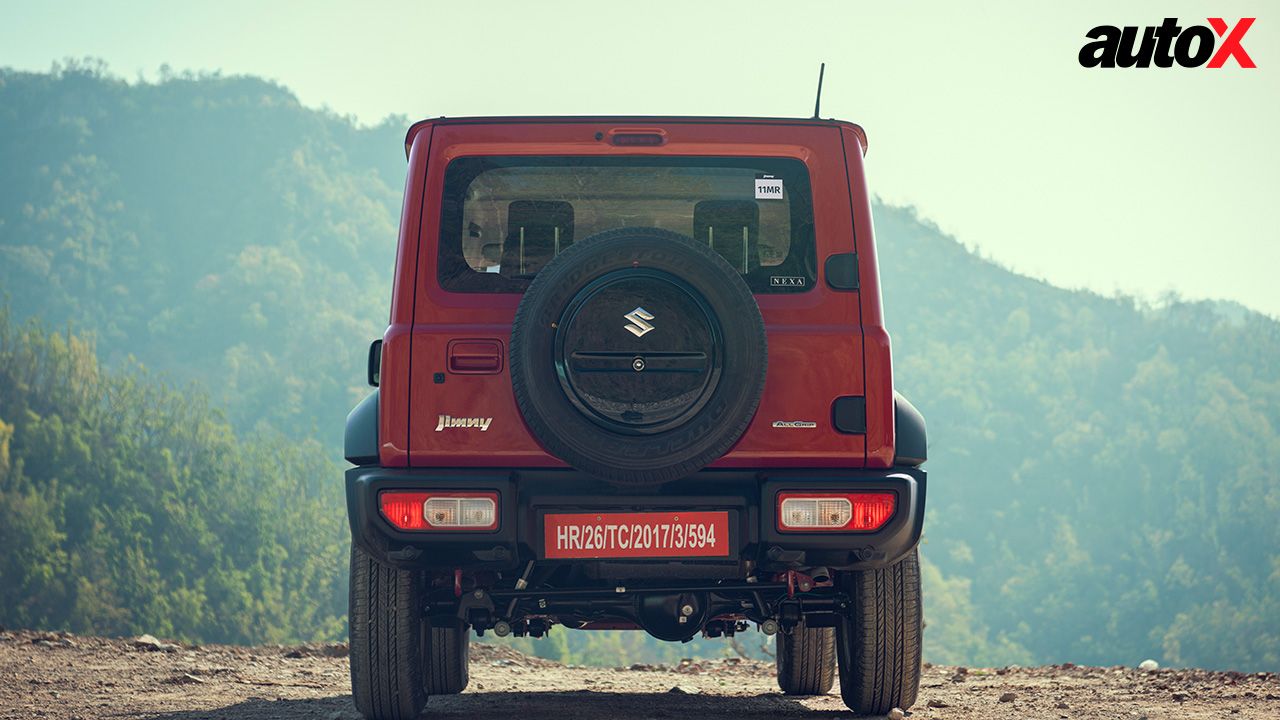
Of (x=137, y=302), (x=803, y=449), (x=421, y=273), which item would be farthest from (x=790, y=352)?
(x=137, y=302)

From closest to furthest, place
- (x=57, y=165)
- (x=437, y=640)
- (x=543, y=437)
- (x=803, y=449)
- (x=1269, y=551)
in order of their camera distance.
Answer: (x=543, y=437) → (x=803, y=449) → (x=437, y=640) → (x=1269, y=551) → (x=57, y=165)

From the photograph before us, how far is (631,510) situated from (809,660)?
3.02m

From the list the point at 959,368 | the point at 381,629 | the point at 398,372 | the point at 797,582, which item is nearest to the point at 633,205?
the point at 398,372

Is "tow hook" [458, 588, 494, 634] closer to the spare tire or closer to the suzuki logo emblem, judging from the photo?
the spare tire

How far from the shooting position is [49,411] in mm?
Result: 85938

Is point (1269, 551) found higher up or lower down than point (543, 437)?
lower down

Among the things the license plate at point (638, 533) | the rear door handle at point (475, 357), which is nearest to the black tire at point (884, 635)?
the license plate at point (638, 533)

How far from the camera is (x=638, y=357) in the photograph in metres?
4.21

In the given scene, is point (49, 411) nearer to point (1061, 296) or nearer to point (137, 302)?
point (137, 302)

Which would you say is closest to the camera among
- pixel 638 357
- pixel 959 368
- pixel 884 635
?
pixel 638 357

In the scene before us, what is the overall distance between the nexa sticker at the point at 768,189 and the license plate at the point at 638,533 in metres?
1.16

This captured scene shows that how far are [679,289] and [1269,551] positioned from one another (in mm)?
116762

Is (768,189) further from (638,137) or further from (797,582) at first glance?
(797,582)

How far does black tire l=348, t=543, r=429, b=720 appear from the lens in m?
4.86
